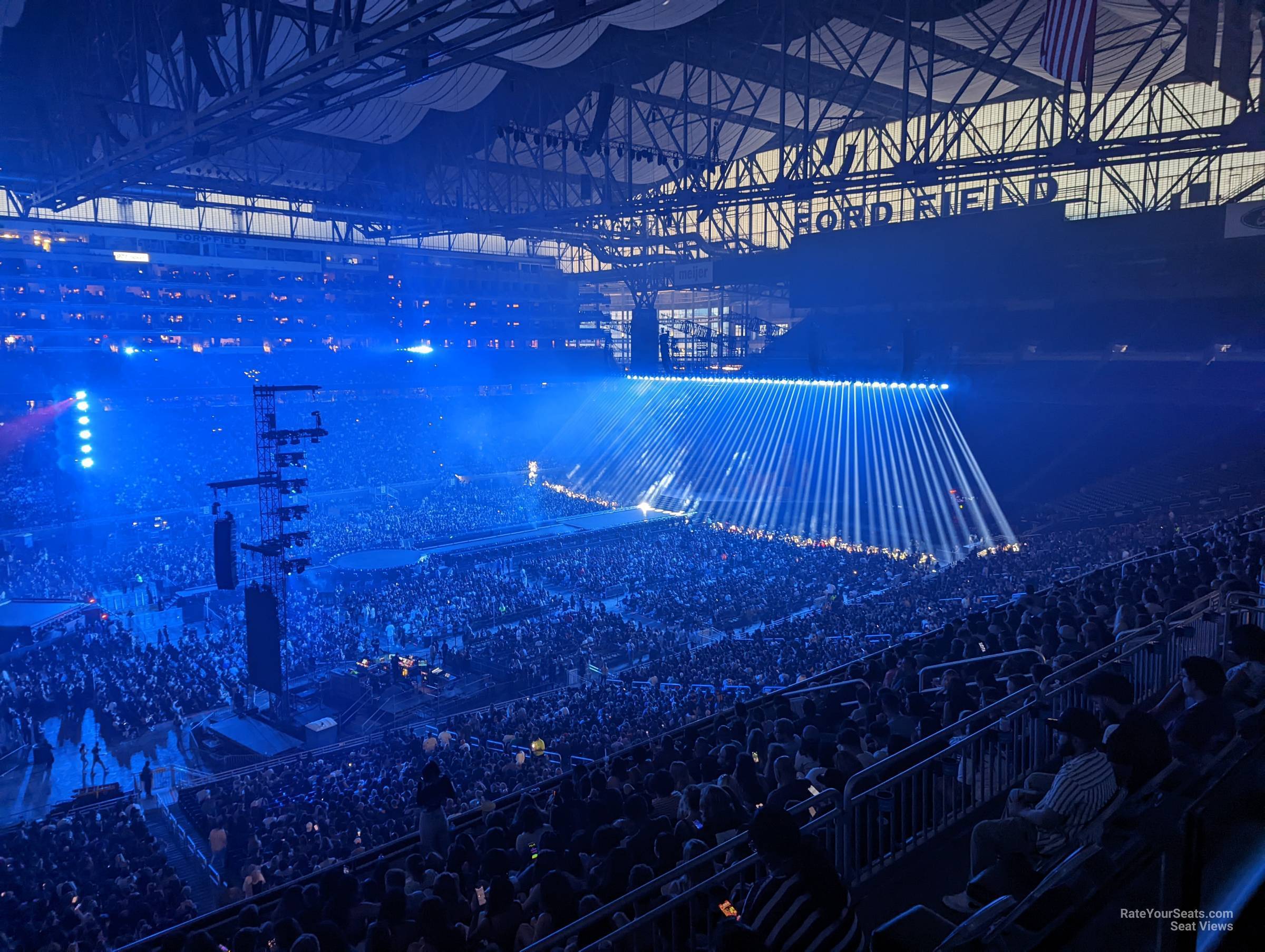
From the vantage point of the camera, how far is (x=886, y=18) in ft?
47.7

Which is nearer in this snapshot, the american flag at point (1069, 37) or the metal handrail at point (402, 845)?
the metal handrail at point (402, 845)

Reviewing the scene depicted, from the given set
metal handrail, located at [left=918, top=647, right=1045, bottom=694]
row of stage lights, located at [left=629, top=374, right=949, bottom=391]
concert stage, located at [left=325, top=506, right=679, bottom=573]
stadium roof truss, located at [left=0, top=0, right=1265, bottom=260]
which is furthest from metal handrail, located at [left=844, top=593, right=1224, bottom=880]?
concert stage, located at [left=325, top=506, right=679, bottom=573]

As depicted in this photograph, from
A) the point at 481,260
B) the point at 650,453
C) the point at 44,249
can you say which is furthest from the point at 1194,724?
the point at 481,260

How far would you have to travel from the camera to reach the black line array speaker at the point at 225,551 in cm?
1433

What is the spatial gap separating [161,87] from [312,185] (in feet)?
32.3

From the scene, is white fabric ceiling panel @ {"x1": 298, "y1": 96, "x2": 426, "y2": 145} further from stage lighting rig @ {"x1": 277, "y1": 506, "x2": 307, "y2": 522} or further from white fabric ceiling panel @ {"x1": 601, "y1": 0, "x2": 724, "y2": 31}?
stage lighting rig @ {"x1": 277, "y1": 506, "x2": 307, "y2": 522}

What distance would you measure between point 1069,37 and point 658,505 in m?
23.8

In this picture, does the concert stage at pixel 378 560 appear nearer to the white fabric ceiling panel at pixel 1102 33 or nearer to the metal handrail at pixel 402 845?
the metal handrail at pixel 402 845

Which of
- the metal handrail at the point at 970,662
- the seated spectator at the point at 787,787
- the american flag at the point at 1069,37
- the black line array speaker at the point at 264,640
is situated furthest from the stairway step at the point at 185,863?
the american flag at the point at 1069,37

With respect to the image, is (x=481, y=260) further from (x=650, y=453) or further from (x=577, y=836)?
(x=577, y=836)

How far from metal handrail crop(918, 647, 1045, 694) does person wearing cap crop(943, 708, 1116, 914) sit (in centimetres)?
263

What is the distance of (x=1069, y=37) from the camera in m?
8.98

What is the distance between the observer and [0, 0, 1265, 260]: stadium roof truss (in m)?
9.82

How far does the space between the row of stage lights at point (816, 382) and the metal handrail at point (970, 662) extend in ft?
36.1
